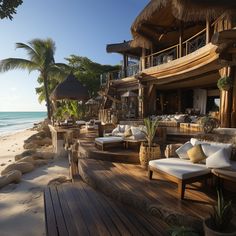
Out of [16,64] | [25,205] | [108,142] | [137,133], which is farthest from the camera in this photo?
[16,64]

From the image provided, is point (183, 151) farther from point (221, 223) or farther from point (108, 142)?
point (108, 142)

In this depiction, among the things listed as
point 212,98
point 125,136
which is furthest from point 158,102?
point 125,136

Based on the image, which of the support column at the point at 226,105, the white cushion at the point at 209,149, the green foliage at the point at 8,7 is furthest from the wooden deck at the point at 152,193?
the support column at the point at 226,105

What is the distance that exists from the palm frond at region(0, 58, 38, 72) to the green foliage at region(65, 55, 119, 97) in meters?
5.07

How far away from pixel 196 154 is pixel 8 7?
4.63 meters

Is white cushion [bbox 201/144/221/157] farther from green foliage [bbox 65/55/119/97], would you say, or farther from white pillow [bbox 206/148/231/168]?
green foliage [bbox 65/55/119/97]

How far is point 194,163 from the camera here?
4.05 m

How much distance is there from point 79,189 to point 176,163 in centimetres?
217

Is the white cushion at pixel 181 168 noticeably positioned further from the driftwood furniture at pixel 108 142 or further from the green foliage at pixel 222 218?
the driftwood furniture at pixel 108 142

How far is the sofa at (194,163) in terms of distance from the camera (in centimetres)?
355

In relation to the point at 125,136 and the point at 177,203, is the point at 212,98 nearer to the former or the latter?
the point at 125,136

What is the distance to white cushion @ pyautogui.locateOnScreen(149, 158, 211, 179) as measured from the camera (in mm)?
3556

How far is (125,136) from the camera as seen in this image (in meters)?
6.75

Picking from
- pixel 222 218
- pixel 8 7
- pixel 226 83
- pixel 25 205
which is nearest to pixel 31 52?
pixel 8 7
